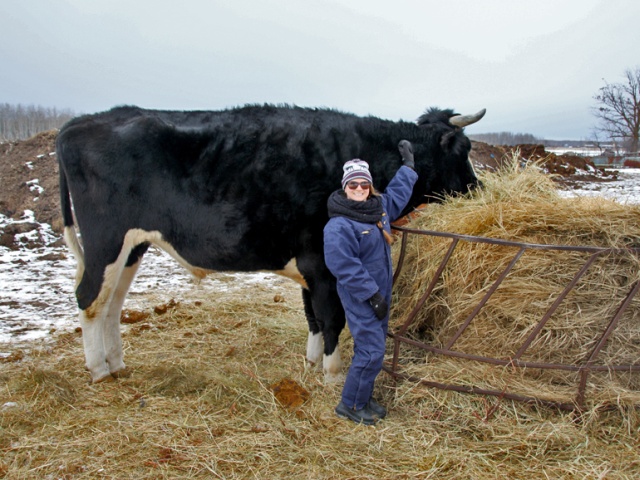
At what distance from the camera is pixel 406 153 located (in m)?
3.95

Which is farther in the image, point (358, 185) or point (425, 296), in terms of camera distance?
point (425, 296)

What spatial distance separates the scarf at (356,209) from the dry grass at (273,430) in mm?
626

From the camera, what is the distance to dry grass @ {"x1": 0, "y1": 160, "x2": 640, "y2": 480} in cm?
282

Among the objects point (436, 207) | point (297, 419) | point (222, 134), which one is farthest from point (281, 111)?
point (297, 419)

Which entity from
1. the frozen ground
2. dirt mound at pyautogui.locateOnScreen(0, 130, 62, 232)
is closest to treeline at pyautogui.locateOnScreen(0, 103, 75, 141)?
dirt mound at pyautogui.locateOnScreen(0, 130, 62, 232)

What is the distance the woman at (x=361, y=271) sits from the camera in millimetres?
Answer: 3195

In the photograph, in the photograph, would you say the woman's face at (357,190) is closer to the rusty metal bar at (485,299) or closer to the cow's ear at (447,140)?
the rusty metal bar at (485,299)

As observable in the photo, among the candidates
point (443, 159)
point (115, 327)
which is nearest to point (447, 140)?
point (443, 159)

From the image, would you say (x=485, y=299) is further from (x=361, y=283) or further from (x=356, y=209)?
(x=356, y=209)

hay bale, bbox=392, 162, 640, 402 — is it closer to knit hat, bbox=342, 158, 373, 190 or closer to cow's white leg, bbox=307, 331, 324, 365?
knit hat, bbox=342, 158, 373, 190

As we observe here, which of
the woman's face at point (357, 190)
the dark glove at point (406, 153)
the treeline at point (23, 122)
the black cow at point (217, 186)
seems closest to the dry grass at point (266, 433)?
the black cow at point (217, 186)

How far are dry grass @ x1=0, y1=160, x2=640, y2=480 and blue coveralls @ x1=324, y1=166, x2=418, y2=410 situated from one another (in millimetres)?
315

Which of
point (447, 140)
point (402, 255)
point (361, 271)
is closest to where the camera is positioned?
point (361, 271)

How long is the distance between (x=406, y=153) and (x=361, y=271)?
1242 mm
